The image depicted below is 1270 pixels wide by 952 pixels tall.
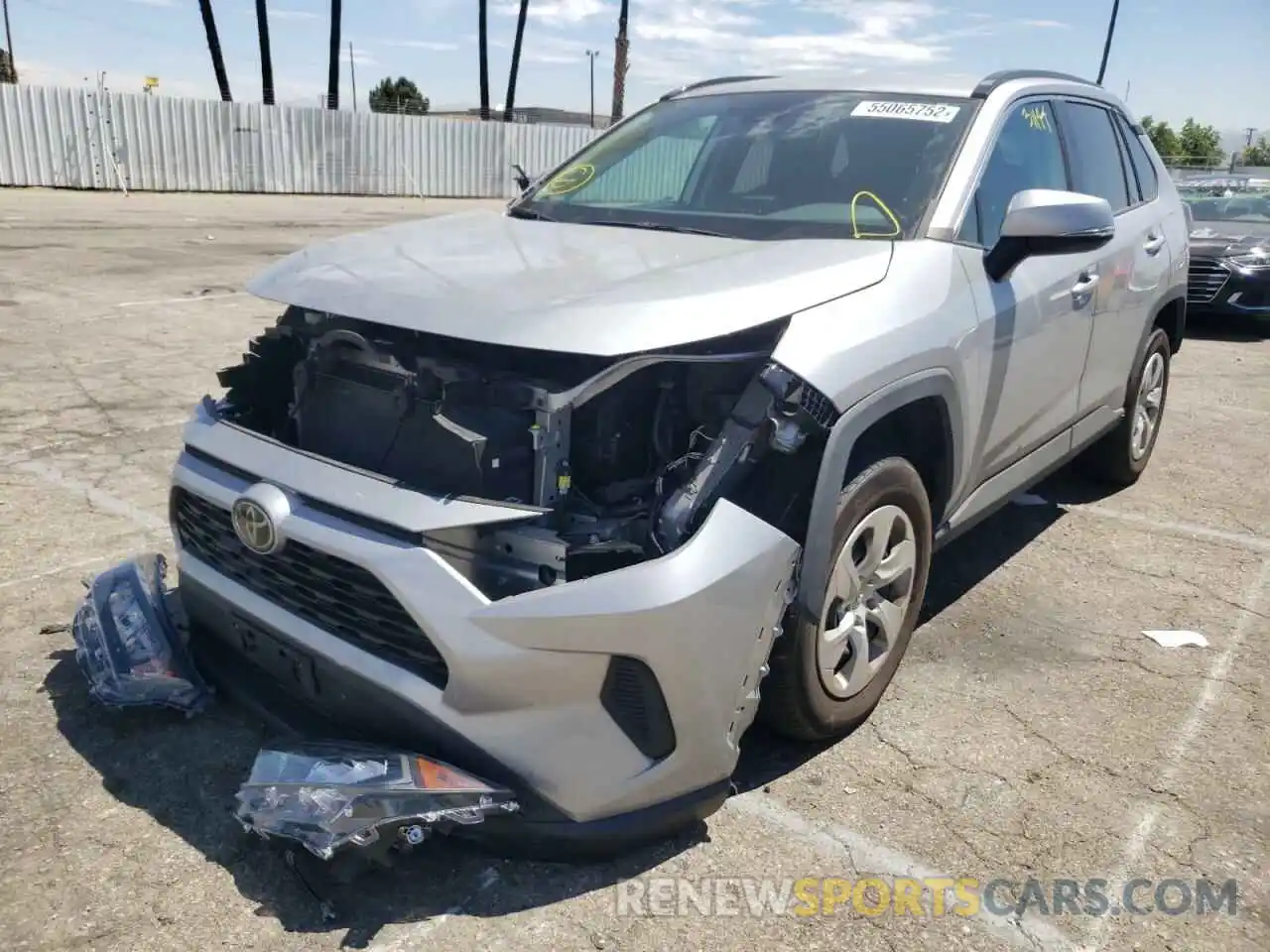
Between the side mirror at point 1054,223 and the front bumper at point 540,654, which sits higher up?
the side mirror at point 1054,223

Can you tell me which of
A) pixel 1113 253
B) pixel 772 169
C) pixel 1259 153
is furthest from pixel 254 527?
pixel 1259 153

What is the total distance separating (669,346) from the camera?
A: 95.7 inches

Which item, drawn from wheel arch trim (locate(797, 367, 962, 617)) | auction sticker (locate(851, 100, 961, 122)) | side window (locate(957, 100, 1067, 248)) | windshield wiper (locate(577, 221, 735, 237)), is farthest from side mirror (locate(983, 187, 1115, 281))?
windshield wiper (locate(577, 221, 735, 237))

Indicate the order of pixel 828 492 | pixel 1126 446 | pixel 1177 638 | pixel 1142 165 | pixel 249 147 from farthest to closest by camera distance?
1. pixel 249 147
2. pixel 1126 446
3. pixel 1142 165
4. pixel 1177 638
5. pixel 828 492

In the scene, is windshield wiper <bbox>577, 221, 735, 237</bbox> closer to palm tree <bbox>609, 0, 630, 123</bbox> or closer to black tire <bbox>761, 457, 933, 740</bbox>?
black tire <bbox>761, 457, 933, 740</bbox>

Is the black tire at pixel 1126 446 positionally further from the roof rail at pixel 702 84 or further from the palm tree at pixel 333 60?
the palm tree at pixel 333 60

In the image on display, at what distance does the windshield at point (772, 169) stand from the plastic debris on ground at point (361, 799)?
1.91 m

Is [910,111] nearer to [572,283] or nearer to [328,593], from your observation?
[572,283]

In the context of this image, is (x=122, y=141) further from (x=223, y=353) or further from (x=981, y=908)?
(x=981, y=908)

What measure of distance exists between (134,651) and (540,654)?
4.98 feet

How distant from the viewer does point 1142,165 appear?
523 cm

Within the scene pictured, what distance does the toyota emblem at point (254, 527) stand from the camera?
2.57m

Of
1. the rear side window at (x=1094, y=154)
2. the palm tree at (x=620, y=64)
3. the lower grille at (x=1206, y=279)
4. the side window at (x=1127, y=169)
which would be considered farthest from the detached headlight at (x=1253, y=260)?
the palm tree at (x=620, y=64)

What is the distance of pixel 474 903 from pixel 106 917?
82 cm
